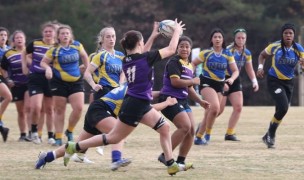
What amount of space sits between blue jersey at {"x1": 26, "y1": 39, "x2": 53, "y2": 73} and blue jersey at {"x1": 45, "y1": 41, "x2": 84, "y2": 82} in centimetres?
92

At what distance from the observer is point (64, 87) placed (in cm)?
1404

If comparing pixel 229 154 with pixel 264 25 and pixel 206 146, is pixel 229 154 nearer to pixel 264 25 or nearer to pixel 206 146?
pixel 206 146

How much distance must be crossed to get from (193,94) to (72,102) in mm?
3282

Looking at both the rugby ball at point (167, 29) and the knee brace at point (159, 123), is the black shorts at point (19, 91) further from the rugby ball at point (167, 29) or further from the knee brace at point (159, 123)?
the knee brace at point (159, 123)

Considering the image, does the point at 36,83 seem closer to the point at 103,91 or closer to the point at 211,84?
the point at 211,84

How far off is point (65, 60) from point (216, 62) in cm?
257

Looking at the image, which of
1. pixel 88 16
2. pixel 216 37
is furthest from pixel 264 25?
pixel 216 37

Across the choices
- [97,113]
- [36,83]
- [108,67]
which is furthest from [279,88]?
[97,113]

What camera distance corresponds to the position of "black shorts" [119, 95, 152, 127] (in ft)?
32.6

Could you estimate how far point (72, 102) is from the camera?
14.0m

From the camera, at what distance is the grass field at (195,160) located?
33.6 ft

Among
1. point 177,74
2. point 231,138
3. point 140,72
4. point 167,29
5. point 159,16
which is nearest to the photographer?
point 140,72

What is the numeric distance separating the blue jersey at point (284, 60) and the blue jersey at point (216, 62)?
2.89 feet

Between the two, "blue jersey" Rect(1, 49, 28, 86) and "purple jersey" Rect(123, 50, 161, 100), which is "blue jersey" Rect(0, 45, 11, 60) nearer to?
"blue jersey" Rect(1, 49, 28, 86)
